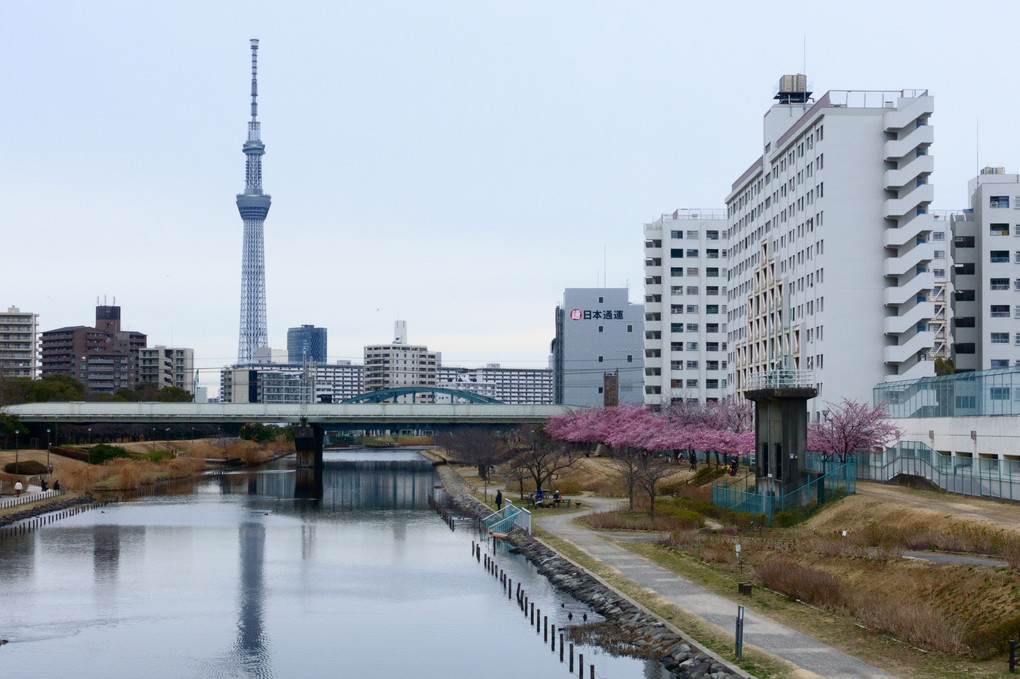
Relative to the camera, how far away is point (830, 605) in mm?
36719

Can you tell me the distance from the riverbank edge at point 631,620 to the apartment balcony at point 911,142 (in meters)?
46.5

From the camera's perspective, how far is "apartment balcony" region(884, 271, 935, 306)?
88938 mm

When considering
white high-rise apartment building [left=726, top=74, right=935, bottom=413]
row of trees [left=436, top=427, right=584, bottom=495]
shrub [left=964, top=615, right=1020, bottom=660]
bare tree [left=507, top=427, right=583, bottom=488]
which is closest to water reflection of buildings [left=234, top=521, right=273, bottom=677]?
shrub [left=964, top=615, right=1020, bottom=660]

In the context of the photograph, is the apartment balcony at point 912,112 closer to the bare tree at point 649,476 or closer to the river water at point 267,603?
the bare tree at point 649,476

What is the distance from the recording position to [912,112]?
8794 cm

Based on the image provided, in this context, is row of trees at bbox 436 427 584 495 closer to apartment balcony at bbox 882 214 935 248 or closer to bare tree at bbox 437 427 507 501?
bare tree at bbox 437 427 507 501

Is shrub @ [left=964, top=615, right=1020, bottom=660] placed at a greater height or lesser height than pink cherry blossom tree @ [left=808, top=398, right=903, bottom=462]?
lesser

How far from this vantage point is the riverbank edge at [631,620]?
1232 inches

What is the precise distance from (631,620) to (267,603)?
694 inches

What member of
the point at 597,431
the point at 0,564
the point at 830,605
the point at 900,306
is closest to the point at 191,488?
the point at 597,431

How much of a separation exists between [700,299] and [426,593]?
9693 centimetres

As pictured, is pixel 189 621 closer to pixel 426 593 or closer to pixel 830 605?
pixel 426 593

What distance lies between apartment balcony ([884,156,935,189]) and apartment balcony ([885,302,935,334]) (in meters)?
9.83

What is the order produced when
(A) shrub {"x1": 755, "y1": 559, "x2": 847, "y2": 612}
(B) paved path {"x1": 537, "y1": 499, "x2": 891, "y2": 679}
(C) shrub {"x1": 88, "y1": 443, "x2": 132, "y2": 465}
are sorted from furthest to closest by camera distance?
(C) shrub {"x1": 88, "y1": 443, "x2": 132, "y2": 465} → (A) shrub {"x1": 755, "y1": 559, "x2": 847, "y2": 612} → (B) paved path {"x1": 537, "y1": 499, "x2": 891, "y2": 679}
